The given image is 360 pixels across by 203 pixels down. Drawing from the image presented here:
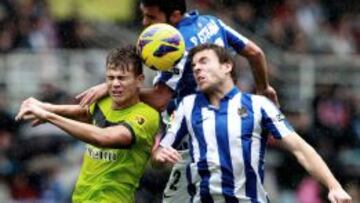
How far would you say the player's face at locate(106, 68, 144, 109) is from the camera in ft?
40.3

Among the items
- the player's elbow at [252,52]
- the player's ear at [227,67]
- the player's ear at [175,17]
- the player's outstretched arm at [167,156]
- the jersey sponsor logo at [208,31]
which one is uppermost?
the player's ear at [175,17]

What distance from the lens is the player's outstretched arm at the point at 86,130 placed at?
11.7 metres

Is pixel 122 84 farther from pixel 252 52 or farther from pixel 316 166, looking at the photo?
pixel 316 166

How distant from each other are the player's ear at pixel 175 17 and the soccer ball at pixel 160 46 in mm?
394

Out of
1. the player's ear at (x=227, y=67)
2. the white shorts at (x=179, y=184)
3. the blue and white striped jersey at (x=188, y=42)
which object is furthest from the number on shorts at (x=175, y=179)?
the player's ear at (x=227, y=67)

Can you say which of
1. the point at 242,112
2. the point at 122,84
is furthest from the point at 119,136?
the point at 242,112

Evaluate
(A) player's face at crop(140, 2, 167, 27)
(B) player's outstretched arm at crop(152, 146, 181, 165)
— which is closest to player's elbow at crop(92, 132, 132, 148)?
(B) player's outstretched arm at crop(152, 146, 181, 165)

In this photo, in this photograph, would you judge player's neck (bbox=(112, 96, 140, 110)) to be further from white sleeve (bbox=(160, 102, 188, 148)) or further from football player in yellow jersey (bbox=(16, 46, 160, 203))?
white sleeve (bbox=(160, 102, 188, 148))

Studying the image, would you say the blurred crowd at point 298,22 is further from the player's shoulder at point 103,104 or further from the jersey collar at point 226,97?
the jersey collar at point 226,97

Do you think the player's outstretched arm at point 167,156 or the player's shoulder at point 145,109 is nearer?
the player's outstretched arm at point 167,156

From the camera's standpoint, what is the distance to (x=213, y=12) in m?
24.5

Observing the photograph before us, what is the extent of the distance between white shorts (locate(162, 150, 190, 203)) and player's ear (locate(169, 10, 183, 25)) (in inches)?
38.7

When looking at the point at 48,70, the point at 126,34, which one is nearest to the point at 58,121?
the point at 48,70

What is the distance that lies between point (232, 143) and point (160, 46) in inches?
35.3
